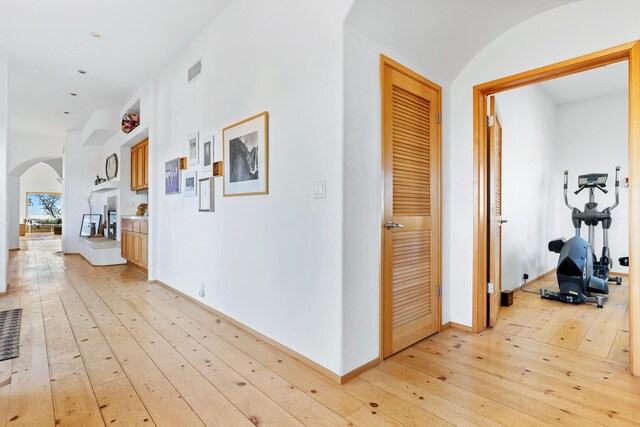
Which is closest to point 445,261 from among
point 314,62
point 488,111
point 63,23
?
point 488,111

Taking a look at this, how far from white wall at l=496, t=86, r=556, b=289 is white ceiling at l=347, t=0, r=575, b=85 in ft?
4.79

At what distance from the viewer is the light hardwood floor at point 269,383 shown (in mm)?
1746

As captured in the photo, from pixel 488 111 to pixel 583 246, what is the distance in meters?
2.33

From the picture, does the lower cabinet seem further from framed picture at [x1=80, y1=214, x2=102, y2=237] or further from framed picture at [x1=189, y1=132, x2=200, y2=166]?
framed picture at [x1=80, y1=214, x2=102, y2=237]

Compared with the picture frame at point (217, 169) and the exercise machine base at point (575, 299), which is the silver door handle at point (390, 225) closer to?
the picture frame at point (217, 169)

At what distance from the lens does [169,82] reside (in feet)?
15.0

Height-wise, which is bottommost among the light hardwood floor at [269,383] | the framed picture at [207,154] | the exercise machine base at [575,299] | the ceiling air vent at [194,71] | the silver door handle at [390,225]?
the light hardwood floor at [269,383]

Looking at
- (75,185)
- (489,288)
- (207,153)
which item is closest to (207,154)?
(207,153)

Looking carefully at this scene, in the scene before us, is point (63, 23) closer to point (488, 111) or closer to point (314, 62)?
point (314, 62)

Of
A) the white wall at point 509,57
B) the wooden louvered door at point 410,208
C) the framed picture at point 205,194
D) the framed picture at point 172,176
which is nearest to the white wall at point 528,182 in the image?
the white wall at point 509,57

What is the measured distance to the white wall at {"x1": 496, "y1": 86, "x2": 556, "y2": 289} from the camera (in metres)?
4.28

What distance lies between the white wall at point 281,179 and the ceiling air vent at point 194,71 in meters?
0.11

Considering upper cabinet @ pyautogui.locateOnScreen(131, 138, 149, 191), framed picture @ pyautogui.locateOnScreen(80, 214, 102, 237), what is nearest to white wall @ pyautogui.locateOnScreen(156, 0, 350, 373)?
upper cabinet @ pyautogui.locateOnScreen(131, 138, 149, 191)

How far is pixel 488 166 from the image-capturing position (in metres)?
3.05
